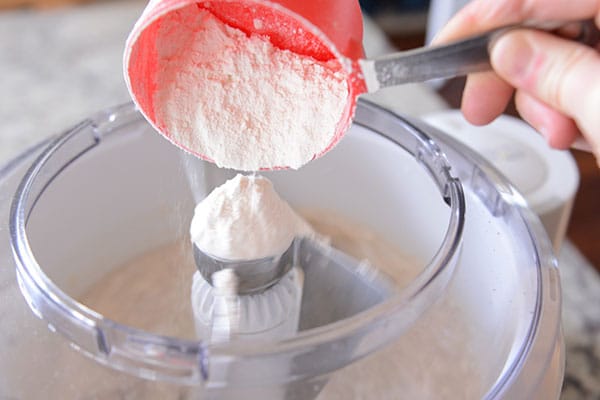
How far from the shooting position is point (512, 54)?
0.28 meters

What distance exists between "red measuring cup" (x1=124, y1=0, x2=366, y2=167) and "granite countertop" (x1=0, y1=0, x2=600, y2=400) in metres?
0.29

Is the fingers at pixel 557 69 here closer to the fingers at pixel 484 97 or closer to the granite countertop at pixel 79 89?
the fingers at pixel 484 97

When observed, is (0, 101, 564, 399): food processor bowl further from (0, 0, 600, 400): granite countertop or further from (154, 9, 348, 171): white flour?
(0, 0, 600, 400): granite countertop

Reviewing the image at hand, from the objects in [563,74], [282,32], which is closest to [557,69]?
[563,74]

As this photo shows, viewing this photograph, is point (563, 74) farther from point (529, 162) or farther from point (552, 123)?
point (529, 162)

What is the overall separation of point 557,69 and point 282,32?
4.9 inches

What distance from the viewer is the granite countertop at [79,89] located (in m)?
0.53

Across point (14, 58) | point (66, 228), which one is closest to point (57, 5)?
point (14, 58)

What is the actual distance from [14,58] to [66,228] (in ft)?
1.30

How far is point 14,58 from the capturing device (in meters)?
0.74

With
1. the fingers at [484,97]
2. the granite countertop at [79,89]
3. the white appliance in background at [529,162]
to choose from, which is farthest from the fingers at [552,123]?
the granite countertop at [79,89]

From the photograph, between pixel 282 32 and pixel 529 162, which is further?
pixel 529 162

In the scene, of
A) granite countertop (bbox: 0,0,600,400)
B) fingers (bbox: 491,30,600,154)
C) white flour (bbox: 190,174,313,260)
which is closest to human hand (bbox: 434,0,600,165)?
fingers (bbox: 491,30,600,154)

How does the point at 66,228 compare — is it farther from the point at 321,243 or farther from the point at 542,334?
the point at 542,334
